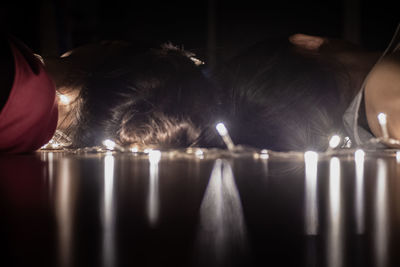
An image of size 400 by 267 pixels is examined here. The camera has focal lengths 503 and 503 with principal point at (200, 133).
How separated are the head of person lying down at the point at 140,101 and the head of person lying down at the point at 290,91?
0.40 feet

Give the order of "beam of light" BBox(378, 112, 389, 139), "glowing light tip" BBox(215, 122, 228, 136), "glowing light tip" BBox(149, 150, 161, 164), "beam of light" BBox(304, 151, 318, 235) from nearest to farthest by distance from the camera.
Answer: "beam of light" BBox(304, 151, 318, 235), "glowing light tip" BBox(149, 150, 161, 164), "beam of light" BBox(378, 112, 389, 139), "glowing light tip" BBox(215, 122, 228, 136)

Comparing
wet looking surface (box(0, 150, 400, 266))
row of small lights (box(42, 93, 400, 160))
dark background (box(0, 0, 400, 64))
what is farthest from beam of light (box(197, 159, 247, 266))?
dark background (box(0, 0, 400, 64))

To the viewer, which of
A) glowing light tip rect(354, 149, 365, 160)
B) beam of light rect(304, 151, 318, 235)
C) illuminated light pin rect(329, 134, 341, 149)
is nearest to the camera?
beam of light rect(304, 151, 318, 235)

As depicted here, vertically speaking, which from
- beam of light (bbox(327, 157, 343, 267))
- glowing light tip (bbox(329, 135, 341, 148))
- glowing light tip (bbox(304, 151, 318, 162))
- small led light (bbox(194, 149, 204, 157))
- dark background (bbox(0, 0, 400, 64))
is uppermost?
dark background (bbox(0, 0, 400, 64))

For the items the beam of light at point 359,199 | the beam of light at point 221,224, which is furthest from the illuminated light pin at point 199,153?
the beam of light at point 221,224

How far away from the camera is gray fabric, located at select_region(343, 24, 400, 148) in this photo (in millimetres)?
1800

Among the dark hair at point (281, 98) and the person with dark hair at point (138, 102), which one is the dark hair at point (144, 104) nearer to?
the person with dark hair at point (138, 102)

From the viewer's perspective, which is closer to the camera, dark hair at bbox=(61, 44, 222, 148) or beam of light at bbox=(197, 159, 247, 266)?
beam of light at bbox=(197, 159, 247, 266)

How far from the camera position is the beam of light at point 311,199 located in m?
0.56

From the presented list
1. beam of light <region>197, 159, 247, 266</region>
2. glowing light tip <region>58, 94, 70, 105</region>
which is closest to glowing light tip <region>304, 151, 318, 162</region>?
beam of light <region>197, 159, 247, 266</region>

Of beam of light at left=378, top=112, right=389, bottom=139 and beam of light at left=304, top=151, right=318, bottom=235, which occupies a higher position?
beam of light at left=378, top=112, right=389, bottom=139

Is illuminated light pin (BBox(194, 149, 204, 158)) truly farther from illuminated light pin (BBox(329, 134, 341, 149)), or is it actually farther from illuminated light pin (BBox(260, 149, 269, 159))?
illuminated light pin (BBox(329, 134, 341, 149))

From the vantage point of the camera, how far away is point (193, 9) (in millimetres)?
3645

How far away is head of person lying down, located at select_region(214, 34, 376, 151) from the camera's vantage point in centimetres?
183
